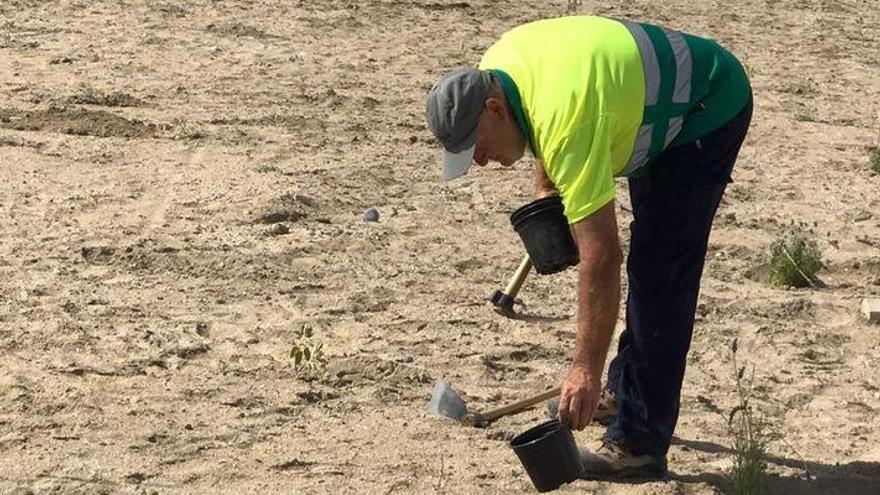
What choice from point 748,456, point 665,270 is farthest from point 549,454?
point 748,456

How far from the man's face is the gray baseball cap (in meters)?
0.02

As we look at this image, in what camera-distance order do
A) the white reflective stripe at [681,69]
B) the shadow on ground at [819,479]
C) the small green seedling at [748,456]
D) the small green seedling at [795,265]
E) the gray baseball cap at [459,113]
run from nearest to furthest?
the gray baseball cap at [459,113] → the white reflective stripe at [681,69] → the small green seedling at [748,456] → the shadow on ground at [819,479] → the small green seedling at [795,265]

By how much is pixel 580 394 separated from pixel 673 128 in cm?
85

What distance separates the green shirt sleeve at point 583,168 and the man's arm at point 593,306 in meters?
0.03

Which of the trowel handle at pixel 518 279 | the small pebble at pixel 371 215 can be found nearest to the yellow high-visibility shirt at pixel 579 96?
the trowel handle at pixel 518 279

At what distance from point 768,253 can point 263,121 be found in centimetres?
308

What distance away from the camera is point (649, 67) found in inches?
179

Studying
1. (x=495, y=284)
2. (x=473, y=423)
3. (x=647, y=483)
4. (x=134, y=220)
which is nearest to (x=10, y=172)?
(x=134, y=220)

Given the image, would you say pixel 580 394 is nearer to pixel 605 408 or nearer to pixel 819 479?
pixel 605 408

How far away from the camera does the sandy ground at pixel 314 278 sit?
5.46 meters

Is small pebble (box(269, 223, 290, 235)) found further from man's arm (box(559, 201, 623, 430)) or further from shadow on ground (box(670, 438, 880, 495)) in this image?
man's arm (box(559, 201, 623, 430))

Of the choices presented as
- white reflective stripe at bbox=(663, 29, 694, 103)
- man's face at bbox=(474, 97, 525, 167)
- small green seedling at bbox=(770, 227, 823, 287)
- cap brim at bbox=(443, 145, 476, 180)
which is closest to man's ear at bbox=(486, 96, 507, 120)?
man's face at bbox=(474, 97, 525, 167)

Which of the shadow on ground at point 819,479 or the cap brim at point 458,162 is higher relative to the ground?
the cap brim at point 458,162

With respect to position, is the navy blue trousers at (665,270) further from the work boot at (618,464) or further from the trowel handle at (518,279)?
A: the trowel handle at (518,279)
